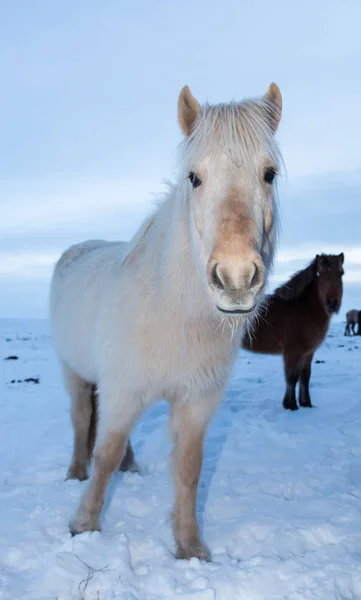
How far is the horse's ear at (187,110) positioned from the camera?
9.13 feet

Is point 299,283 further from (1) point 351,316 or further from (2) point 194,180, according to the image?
(1) point 351,316

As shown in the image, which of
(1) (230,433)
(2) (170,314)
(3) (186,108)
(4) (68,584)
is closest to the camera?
(4) (68,584)

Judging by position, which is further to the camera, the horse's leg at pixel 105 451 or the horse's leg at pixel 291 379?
the horse's leg at pixel 291 379

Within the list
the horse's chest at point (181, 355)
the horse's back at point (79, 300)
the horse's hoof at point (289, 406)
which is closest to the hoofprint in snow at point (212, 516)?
the horse's chest at point (181, 355)

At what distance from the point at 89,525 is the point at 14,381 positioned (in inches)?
265

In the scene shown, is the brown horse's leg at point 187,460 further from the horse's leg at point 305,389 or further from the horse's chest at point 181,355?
the horse's leg at point 305,389

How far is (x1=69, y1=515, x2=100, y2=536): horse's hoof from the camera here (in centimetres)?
320

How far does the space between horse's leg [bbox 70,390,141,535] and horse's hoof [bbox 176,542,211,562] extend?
1.84ft

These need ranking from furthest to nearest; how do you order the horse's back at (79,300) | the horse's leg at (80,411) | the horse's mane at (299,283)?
1. the horse's mane at (299,283)
2. the horse's leg at (80,411)
3. the horse's back at (79,300)

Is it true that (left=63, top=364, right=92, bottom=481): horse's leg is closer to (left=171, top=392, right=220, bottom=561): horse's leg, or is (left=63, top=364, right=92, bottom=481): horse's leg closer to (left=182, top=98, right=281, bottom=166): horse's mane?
(left=171, top=392, right=220, bottom=561): horse's leg

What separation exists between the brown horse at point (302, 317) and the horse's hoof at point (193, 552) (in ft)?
17.0

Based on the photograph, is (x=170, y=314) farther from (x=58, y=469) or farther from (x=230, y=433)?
(x=230, y=433)

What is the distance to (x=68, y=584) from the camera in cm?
252

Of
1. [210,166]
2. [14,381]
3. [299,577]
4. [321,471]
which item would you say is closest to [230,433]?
[321,471]
